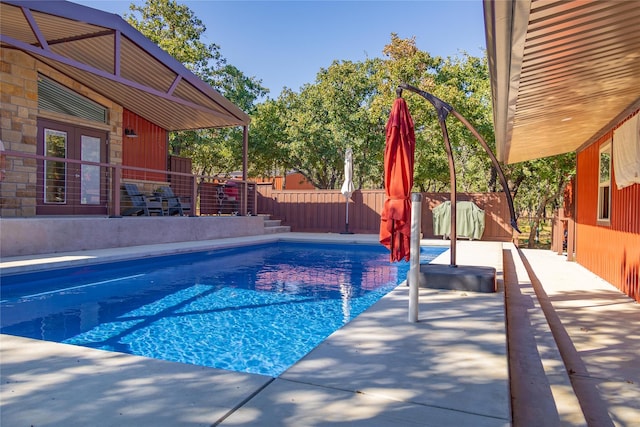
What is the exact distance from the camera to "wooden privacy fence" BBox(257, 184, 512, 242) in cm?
1306

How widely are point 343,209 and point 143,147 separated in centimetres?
676

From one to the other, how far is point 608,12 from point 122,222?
8335mm

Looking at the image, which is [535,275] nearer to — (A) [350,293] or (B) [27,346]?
(A) [350,293]

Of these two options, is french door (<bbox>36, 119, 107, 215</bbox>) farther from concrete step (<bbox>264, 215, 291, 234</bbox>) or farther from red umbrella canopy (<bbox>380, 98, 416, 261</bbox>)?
red umbrella canopy (<bbox>380, 98, 416, 261</bbox>)

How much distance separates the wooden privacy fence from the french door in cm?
624

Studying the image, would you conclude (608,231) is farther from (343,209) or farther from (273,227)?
(273,227)

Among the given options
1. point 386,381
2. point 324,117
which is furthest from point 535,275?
point 324,117

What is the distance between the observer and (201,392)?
2.03 m

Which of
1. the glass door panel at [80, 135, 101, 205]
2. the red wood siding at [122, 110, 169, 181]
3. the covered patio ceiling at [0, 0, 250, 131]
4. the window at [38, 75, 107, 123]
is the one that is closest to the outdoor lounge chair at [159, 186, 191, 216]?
the red wood siding at [122, 110, 169, 181]

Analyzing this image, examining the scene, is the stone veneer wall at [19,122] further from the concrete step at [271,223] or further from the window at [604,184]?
the window at [604,184]

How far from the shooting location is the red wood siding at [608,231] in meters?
4.96

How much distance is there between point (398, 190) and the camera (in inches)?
139

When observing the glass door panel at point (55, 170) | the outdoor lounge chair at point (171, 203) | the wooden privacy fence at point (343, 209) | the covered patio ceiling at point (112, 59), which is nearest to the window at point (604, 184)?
the wooden privacy fence at point (343, 209)

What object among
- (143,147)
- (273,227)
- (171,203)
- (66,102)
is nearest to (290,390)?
(171,203)
